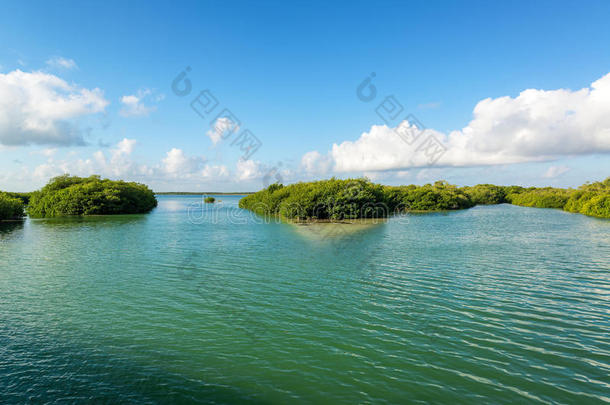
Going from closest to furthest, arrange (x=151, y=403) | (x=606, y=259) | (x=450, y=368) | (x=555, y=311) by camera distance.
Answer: (x=151, y=403) < (x=450, y=368) < (x=555, y=311) < (x=606, y=259)

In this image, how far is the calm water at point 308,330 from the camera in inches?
334

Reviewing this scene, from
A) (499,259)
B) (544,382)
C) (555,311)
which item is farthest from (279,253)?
(544,382)

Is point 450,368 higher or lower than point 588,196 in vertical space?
lower

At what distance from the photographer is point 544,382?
28.2ft

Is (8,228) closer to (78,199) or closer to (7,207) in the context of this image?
(7,207)

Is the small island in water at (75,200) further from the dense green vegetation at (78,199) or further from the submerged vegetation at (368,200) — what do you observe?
the submerged vegetation at (368,200)

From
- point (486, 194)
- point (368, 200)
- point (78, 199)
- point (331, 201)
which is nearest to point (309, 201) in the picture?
point (331, 201)

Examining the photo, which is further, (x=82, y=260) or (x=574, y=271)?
(x=82, y=260)

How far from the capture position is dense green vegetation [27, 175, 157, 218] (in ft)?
229

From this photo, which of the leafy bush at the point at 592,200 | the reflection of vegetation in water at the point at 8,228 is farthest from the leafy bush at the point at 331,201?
the reflection of vegetation in water at the point at 8,228

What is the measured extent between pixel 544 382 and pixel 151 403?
10.2 m

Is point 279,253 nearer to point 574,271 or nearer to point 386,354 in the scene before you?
point 386,354

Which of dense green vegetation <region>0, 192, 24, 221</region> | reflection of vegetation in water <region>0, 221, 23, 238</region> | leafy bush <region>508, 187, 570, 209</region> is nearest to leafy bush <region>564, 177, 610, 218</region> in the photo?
leafy bush <region>508, 187, 570, 209</region>

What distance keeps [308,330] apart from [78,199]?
76396 millimetres
